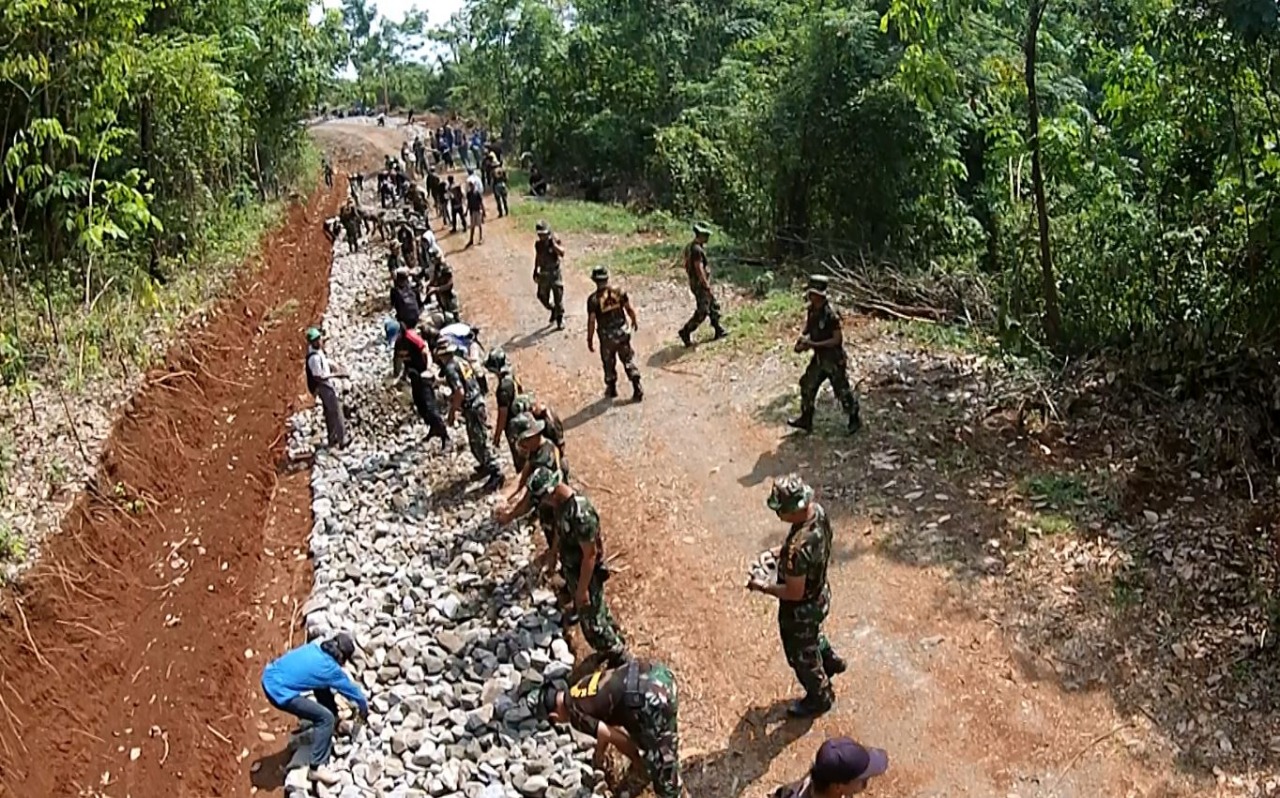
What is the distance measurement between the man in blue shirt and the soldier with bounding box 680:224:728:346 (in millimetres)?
6948

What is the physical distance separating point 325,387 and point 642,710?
9.13 m

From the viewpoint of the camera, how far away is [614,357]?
498 inches

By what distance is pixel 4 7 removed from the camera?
12.6 meters

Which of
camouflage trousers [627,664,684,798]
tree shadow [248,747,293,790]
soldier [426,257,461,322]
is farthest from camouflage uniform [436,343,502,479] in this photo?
camouflage trousers [627,664,684,798]

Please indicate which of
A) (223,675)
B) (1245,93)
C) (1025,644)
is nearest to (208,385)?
(223,675)

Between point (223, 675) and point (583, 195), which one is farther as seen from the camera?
point (583, 195)

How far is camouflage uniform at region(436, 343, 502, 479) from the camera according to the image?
437 inches

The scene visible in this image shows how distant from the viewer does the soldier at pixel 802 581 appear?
6.38 meters

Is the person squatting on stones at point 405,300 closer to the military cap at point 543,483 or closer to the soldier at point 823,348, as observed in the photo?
the soldier at point 823,348

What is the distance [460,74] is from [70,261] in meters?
49.7

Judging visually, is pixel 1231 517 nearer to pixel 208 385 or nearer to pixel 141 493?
pixel 141 493

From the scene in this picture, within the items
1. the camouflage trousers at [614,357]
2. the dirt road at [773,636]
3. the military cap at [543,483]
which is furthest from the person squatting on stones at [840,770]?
the camouflage trousers at [614,357]

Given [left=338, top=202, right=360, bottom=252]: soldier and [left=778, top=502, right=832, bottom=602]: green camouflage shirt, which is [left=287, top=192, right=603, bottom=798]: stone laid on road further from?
[left=338, top=202, right=360, bottom=252]: soldier

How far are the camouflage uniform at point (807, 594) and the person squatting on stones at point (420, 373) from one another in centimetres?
720
